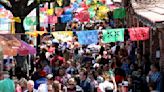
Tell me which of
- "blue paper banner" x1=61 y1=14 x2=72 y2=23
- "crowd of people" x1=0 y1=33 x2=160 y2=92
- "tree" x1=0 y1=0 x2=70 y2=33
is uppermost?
"tree" x1=0 y1=0 x2=70 y2=33

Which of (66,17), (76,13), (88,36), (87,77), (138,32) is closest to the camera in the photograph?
(87,77)

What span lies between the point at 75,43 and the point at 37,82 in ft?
32.7

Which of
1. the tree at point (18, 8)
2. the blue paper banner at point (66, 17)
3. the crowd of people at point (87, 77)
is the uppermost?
the tree at point (18, 8)

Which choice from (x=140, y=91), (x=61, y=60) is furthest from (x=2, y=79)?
(x=61, y=60)

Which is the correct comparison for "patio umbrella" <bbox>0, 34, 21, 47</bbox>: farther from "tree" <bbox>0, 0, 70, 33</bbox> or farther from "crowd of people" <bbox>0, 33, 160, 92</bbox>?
"tree" <bbox>0, 0, 70, 33</bbox>

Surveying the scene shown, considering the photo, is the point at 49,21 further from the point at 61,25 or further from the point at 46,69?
the point at 46,69

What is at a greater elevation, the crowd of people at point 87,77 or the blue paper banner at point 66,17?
the crowd of people at point 87,77

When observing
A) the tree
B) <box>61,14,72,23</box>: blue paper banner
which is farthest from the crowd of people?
<box>61,14,72,23</box>: blue paper banner

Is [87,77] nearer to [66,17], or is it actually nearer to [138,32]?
[138,32]

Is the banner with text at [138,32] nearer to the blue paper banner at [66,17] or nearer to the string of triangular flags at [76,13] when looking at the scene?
the string of triangular flags at [76,13]

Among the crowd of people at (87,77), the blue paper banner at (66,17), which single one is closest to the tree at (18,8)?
the crowd of people at (87,77)

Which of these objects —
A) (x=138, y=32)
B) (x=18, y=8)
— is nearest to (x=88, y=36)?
(x=138, y=32)

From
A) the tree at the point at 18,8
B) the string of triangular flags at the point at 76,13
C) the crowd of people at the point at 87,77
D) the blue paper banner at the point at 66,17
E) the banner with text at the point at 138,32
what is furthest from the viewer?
the blue paper banner at the point at 66,17

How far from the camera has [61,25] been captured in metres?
31.2
